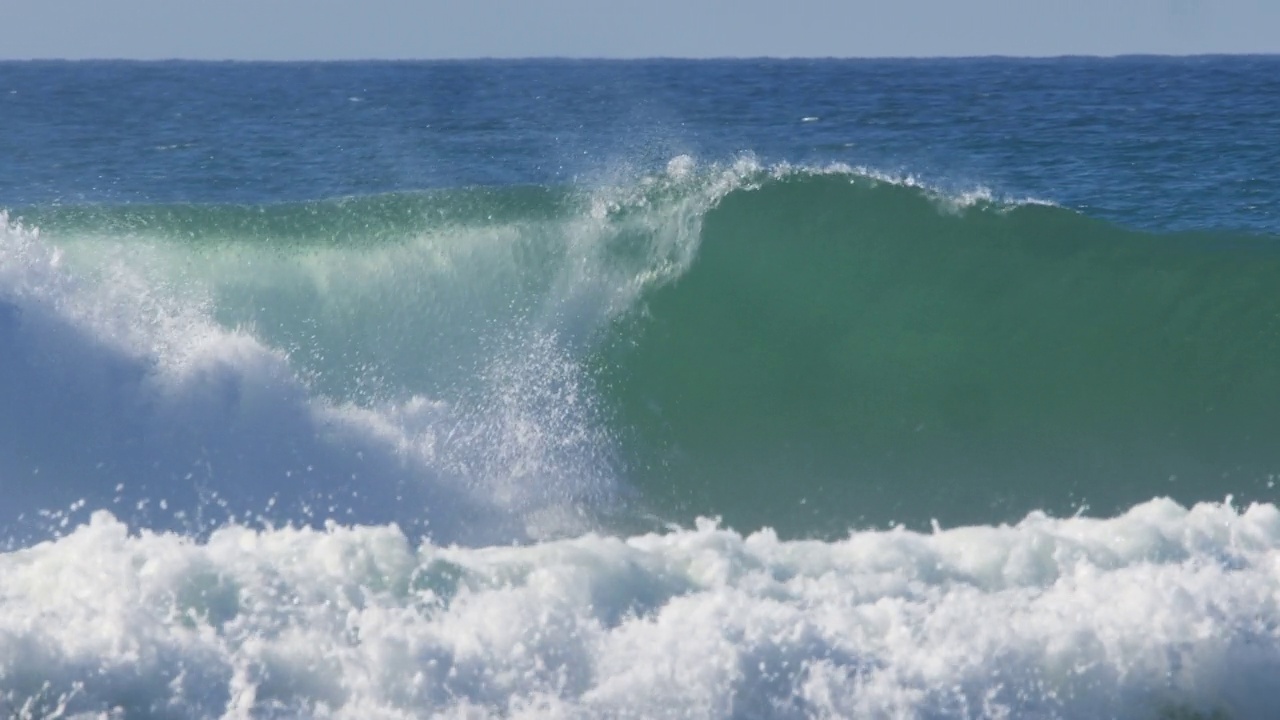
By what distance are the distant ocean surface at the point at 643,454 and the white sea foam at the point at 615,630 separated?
15mm

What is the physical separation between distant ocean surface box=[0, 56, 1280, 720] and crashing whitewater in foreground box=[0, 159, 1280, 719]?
0.8 inches

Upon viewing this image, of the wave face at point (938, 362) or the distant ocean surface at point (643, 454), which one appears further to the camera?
the wave face at point (938, 362)

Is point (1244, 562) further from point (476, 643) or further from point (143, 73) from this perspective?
point (143, 73)

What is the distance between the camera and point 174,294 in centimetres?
925

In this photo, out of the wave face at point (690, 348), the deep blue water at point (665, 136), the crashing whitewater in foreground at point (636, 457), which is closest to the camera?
the crashing whitewater in foreground at point (636, 457)

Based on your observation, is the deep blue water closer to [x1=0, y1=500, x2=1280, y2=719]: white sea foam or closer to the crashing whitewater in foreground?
the crashing whitewater in foreground

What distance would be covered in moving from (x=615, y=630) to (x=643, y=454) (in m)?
2.92

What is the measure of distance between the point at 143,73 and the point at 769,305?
34255mm

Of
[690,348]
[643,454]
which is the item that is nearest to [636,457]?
[643,454]

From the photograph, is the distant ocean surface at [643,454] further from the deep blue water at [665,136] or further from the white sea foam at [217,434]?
the deep blue water at [665,136]

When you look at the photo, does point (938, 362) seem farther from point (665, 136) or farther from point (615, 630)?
point (665, 136)

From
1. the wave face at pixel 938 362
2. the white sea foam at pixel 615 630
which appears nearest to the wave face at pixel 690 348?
the wave face at pixel 938 362

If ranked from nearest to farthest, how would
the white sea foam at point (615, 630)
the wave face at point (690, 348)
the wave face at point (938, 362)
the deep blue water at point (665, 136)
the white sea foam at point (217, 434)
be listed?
1. the white sea foam at point (615, 630)
2. the white sea foam at point (217, 434)
3. the wave face at point (690, 348)
4. the wave face at point (938, 362)
5. the deep blue water at point (665, 136)

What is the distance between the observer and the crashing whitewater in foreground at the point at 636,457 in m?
5.64
